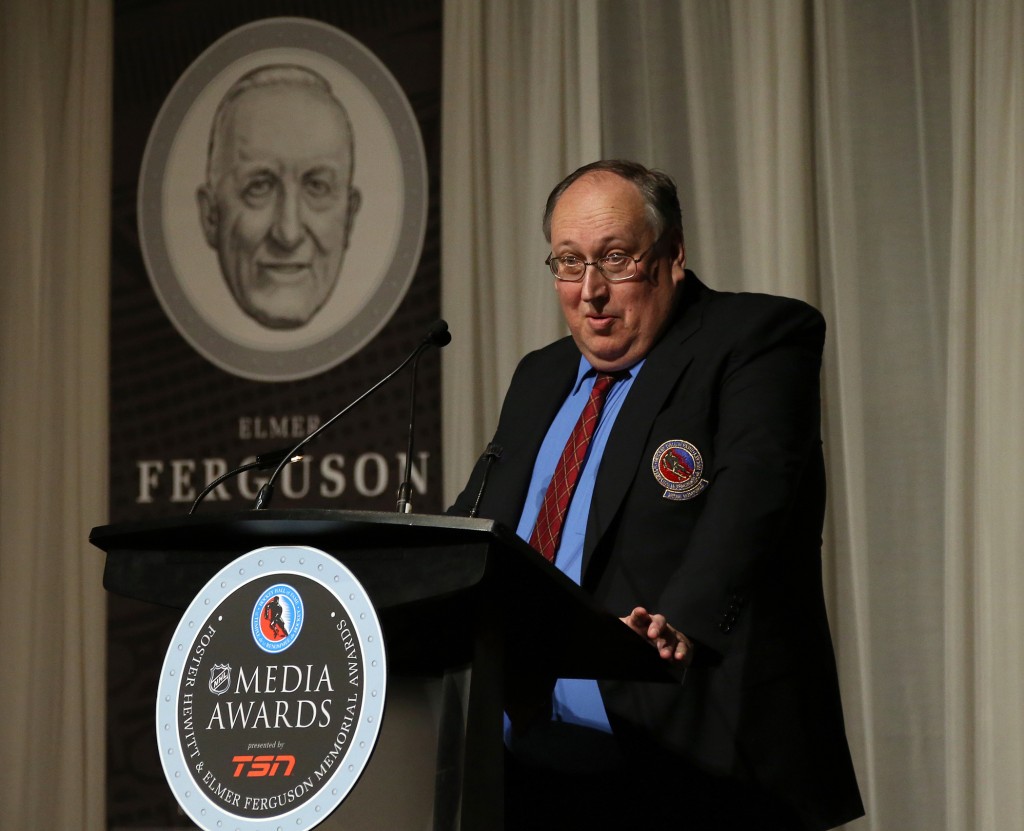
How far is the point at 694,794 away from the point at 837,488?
1872 millimetres

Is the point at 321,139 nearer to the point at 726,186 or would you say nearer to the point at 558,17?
the point at 558,17

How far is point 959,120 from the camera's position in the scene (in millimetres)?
3545

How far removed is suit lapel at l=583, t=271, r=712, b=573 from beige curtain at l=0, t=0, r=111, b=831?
2737 millimetres

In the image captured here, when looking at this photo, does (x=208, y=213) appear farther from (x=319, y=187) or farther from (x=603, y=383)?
(x=603, y=383)

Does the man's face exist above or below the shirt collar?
above

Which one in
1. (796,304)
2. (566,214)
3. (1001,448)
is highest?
(566,214)

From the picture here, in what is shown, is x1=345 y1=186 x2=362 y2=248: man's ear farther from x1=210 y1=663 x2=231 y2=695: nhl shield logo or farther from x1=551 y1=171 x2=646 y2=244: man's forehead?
x1=210 y1=663 x2=231 y2=695: nhl shield logo

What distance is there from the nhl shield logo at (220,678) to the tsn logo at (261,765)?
0.23 ft

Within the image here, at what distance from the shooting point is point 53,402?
4.39 meters

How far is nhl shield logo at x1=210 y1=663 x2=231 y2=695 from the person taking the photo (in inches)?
50.1

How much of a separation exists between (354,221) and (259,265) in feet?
1.20

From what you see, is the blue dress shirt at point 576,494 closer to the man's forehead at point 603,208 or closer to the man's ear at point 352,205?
the man's forehead at point 603,208

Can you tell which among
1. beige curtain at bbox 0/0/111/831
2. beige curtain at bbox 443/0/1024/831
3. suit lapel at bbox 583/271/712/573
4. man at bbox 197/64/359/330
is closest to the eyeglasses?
suit lapel at bbox 583/271/712/573

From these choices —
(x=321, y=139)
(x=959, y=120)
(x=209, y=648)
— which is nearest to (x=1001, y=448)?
(x=959, y=120)
